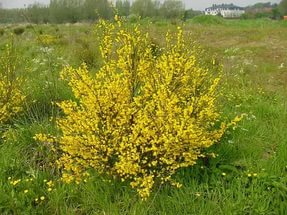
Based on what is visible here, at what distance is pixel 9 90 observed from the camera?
4219 mm

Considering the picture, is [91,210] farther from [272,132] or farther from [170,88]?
[272,132]

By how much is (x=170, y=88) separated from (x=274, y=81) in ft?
14.8

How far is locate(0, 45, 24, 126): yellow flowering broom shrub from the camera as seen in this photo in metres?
4.16

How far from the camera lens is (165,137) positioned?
272 centimetres

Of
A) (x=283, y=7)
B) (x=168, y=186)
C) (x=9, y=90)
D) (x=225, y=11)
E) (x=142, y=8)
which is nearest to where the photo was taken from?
(x=168, y=186)

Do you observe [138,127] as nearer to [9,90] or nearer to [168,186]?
[168,186]

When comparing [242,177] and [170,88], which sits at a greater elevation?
[170,88]

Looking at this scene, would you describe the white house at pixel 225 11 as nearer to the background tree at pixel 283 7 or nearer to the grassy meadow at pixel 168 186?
the background tree at pixel 283 7

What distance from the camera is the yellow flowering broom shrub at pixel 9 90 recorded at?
4.16m

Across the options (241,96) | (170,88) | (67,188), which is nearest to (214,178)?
(170,88)

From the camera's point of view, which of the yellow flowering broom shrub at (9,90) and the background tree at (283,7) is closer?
the yellow flowering broom shrub at (9,90)

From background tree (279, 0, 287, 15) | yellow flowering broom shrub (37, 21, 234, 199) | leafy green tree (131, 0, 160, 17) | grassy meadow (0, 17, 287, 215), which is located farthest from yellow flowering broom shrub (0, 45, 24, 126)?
background tree (279, 0, 287, 15)

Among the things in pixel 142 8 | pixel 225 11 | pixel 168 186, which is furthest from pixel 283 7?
pixel 225 11

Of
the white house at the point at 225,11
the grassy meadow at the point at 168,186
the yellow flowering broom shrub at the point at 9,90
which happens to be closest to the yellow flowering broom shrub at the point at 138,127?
the grassy meadow at the point at 168,186
